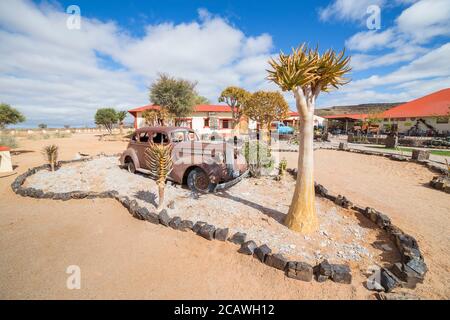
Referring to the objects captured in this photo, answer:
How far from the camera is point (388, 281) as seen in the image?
257cm

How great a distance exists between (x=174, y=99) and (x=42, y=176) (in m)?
17.9

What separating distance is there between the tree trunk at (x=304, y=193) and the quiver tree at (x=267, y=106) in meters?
20.2

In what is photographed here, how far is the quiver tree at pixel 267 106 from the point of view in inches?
935

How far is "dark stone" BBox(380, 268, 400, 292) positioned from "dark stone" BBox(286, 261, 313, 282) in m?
0.86

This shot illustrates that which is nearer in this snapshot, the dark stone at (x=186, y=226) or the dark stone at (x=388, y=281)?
the dark stone at (x=388, y=281)

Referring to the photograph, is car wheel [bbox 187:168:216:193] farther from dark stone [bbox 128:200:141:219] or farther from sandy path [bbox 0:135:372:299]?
sandy path [bbox 0:135:372:299]

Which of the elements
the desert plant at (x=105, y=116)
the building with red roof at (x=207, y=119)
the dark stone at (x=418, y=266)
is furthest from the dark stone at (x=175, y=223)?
the desert plant at (x=105, y=116)

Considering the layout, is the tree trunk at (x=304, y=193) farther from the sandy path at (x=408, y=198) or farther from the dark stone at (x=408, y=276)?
the sandy path at (x=408, y=198)

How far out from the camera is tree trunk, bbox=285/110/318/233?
12.3 ft

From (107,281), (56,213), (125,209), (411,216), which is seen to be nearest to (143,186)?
(125,209)
